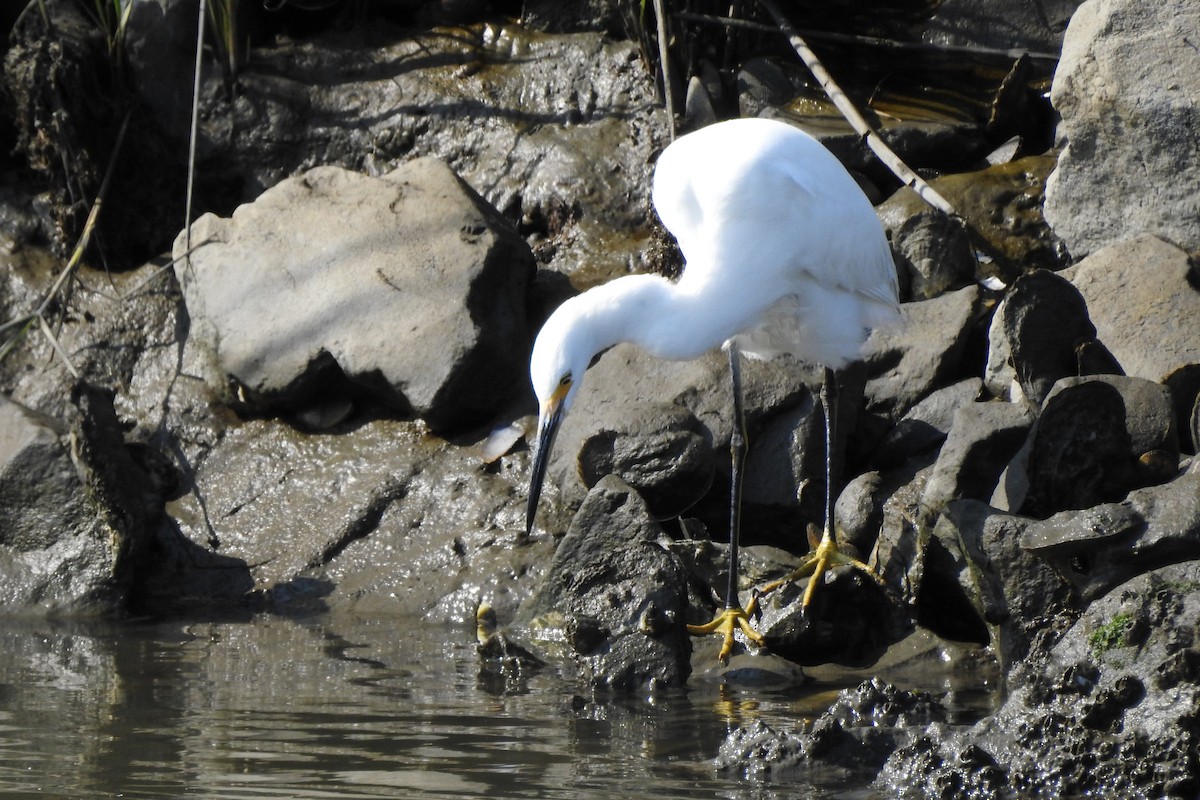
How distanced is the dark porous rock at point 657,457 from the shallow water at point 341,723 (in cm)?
96

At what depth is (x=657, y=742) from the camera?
4.24 m

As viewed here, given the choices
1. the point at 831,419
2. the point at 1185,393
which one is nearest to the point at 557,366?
the point at 831,419

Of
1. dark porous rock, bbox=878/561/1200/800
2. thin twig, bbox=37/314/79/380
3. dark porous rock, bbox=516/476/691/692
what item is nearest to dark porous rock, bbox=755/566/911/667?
dark porous rock, bbox=516/476/691/692

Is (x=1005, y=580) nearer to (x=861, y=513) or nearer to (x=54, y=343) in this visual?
(x=861, y=513)

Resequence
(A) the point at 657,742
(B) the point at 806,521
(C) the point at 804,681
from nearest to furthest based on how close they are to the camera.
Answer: (A) the point at 657,742 < (C) the point at 804,681 < (B) the point at 806,521

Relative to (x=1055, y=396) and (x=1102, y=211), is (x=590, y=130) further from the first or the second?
(x=1055, y=396)

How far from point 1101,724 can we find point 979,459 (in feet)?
6.73

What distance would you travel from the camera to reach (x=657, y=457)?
242 inches

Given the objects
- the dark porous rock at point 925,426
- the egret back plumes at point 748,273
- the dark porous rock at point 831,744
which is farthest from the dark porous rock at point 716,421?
the dark porous rock at point 831,744

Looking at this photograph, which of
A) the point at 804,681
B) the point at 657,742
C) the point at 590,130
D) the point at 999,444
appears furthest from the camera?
the point at 590,130

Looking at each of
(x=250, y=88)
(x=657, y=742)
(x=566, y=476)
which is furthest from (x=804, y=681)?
(x=250, y=88)

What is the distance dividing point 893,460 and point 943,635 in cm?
128

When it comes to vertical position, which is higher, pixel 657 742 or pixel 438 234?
pixel 438 234

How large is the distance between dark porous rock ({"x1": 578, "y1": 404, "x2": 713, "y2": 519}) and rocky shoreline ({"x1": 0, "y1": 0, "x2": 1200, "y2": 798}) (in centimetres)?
2
